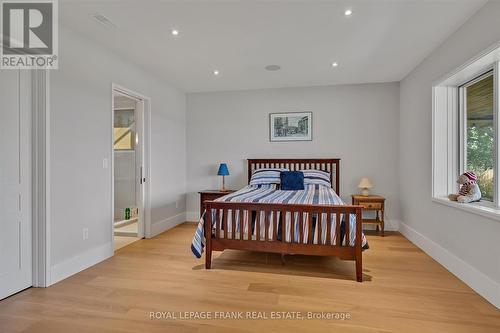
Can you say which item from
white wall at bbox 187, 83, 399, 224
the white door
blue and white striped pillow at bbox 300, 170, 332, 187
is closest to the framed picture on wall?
white wall at bbox 187, 83, 399, 224

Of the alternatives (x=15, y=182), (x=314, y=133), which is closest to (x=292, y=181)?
(x=314, y=133)

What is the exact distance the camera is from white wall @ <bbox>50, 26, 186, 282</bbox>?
2512 mm

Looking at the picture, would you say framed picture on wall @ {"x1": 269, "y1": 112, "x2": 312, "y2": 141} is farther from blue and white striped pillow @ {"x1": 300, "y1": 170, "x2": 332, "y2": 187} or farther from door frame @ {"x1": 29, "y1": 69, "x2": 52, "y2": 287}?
door frame @ {"x1": 29, "y1": 69, "x2": 52, "y2": 287}

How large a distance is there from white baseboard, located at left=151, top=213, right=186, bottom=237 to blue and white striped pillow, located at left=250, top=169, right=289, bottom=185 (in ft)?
5.03

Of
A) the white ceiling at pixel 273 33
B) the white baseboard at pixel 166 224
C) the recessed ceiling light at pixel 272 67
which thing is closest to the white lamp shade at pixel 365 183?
the white ceiling at pixel 273 33

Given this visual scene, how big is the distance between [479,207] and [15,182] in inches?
155

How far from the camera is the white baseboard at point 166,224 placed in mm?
4098

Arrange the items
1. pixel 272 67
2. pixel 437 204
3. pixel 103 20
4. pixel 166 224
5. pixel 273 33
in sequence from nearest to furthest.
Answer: pixel 103 20
pixel 273 33
pixel 437 204
pixel 272 67
pixel 166 224

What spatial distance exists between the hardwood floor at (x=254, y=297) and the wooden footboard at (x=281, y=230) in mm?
246

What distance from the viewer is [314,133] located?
4.66 metres

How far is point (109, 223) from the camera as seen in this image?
10.5 feet

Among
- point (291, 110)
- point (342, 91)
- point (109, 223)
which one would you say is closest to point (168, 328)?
point (109, 223)

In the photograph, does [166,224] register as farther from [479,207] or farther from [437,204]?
[479,207]

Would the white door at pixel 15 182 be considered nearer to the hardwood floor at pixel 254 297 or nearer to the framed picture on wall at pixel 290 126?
the hardwood floor at pixel 254 297
